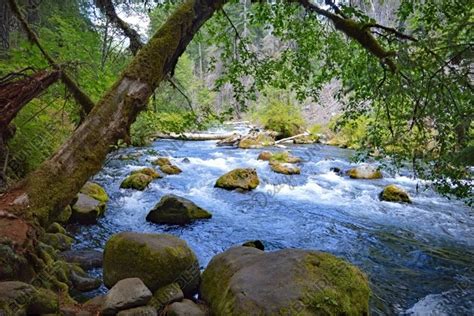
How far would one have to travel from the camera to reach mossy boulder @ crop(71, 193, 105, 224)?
6.68 m

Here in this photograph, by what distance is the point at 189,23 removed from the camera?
3.65 meters

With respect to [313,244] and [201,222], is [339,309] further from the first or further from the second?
[201,222]

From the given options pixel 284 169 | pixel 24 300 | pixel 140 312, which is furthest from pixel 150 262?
pixel 284 169

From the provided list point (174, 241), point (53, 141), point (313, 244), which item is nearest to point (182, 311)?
point (174, 241)

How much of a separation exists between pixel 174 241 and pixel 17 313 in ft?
A: 6.93

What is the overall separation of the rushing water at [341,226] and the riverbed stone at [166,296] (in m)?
1.58

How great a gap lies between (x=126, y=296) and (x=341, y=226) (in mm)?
5191

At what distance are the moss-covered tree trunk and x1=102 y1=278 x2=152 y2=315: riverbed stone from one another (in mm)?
1055

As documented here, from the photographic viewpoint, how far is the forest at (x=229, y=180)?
301cm

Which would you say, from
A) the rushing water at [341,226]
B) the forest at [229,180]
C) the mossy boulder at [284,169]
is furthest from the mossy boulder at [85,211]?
the mossy boulder at [284,169]

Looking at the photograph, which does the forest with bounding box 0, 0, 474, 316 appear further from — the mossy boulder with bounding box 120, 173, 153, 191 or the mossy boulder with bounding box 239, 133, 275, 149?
the mossy boulder with bounding box 239, 133, 275, 149

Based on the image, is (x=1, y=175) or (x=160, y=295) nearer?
(x=1, y=175)

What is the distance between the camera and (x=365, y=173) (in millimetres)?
11617

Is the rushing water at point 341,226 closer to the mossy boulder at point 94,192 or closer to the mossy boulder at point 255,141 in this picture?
the mossy boulder at point 94,192
